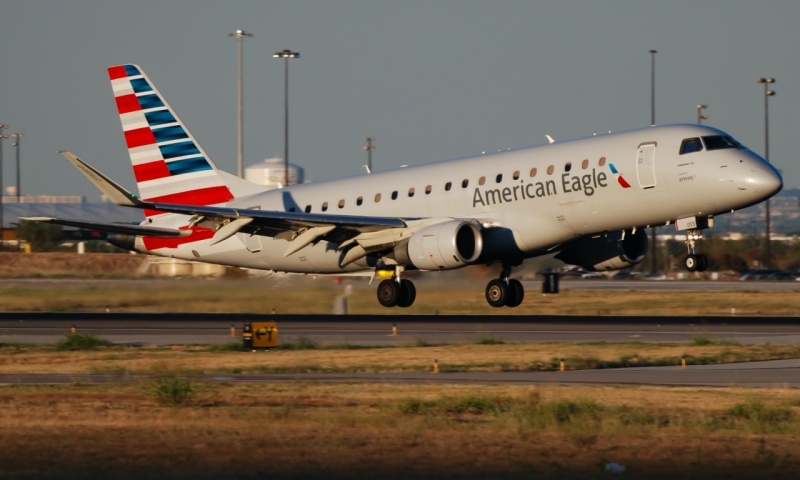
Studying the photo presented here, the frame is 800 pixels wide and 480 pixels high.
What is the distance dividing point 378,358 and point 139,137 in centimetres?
1715

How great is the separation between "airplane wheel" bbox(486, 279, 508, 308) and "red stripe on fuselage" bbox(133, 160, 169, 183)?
39.5 feet

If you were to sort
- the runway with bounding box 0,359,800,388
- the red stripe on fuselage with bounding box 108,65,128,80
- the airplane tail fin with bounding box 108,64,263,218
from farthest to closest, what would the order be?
the red stripe on fuselage with bounding box 108,65,128,80 → the airplane tail fin with bounding box 108,64,263,218 → the runway with bounding box 0,359,800,388

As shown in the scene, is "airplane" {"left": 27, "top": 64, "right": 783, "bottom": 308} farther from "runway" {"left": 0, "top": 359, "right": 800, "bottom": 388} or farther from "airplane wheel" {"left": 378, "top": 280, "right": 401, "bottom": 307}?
"runway" {"left": 0, "top": 359, "right": 800, "bottom": 388}

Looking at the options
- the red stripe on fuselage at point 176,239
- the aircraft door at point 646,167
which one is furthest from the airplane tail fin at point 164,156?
the aircraft door at point 646,167

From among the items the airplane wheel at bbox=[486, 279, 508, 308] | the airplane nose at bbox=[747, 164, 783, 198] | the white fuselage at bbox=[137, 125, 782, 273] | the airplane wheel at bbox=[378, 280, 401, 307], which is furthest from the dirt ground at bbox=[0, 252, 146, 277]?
the airplane nose at bbox=[747, 164, 783, 198]

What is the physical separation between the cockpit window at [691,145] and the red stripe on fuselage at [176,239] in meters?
16.1

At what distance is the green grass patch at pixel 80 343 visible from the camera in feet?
100

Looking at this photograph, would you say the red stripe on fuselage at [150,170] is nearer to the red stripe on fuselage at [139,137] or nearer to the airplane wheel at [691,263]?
the red stripe on fuselage at [139,137]

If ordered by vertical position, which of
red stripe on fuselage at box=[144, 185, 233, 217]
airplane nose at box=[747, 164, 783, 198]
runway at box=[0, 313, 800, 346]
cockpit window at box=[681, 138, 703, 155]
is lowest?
runway at box=[0, 313, 800, 346]

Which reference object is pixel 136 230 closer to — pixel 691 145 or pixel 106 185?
pixel 106 185

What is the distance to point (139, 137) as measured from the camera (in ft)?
133

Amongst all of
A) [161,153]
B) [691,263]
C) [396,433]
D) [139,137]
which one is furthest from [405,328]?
[396,433]

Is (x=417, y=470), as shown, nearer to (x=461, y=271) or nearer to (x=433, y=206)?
(x=433, y=206)

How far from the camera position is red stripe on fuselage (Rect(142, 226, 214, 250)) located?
39062mm
